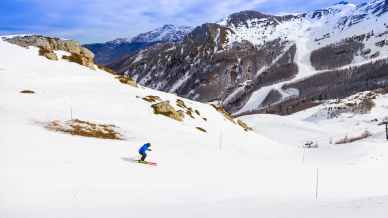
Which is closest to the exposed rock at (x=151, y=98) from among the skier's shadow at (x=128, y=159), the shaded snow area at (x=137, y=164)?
the shaded snow area at (x=137, y=164)

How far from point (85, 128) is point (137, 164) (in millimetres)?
9700

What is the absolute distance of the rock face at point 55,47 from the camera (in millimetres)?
68250

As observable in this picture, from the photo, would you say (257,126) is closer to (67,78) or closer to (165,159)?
(67,78)

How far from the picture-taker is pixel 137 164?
107 ft

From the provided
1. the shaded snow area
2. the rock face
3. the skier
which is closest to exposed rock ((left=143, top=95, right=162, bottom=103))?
the shaded snow area

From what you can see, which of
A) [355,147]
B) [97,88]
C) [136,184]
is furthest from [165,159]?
[355,147]

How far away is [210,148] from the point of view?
45625mm

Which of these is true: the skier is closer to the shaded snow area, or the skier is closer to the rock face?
the shaded snow area

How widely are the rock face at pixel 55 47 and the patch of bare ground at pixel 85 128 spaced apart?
27.7m

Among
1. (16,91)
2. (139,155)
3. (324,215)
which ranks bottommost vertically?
(324,215)

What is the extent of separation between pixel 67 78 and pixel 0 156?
1284 inches

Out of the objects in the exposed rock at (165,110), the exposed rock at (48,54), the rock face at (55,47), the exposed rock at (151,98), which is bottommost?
the exposed rock at (165,110)

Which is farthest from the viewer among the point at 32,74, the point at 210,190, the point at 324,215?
the point at 32,74

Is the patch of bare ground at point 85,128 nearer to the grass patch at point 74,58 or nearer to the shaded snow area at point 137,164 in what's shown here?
the shaded snow area at point 137,164
